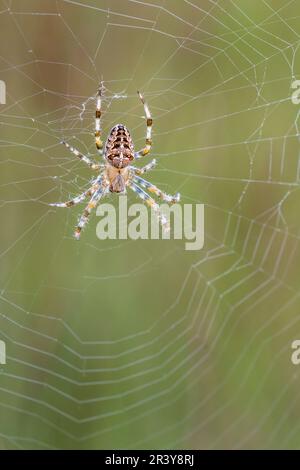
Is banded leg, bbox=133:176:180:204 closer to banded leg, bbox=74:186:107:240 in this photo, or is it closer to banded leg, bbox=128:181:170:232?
banded leg, bbox=128:181:170:232

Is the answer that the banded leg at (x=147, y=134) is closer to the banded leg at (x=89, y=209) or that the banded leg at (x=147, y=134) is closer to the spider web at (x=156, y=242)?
the spider web at (x=156, y=242)

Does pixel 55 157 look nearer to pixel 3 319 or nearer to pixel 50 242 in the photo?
pixel 50 242

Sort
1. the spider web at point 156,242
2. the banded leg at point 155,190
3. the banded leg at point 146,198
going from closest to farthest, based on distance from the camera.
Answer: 1. the spider web at point 156,242
2. the banded leg at point 155,190
3. the banded leg at point 146,198

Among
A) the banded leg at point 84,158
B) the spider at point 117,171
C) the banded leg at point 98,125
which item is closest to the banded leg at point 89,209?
the spider at point 117,171

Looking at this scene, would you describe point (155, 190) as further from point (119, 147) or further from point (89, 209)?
point (119, 147)

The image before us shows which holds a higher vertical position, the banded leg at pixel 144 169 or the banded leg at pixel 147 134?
the banded leg at pixel 147 134

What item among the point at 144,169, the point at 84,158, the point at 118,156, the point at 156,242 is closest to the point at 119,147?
the point at 118,156
